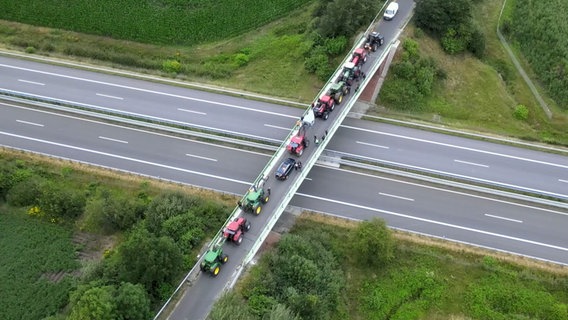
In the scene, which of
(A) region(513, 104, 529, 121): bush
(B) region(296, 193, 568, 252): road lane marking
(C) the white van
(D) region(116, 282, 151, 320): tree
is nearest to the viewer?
(D) region(116, 282, 151, 320): tree

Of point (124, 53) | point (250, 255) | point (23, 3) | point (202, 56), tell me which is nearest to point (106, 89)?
point (124, 53)

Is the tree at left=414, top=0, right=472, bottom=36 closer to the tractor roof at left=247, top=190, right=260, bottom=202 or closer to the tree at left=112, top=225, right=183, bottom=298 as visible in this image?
the tractor roof at left=247, top=190, right=260, bottom=202

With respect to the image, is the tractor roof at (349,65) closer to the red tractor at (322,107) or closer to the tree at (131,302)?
the red tractor at (322,107)

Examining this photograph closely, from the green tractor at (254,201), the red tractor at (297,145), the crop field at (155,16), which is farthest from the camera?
the crop field at (155,16)

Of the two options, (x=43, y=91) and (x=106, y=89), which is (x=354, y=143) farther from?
(x=43, y=91)

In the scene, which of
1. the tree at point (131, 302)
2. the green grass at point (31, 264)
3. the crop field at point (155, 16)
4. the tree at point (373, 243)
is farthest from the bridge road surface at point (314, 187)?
the crop field at point (155, 16)

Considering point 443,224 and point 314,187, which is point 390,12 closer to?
point 314,187

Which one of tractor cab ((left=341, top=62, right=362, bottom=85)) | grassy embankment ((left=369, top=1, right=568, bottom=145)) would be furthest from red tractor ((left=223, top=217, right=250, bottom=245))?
grassy embankment ((left=369, top=1, right=568, bottom=145))
